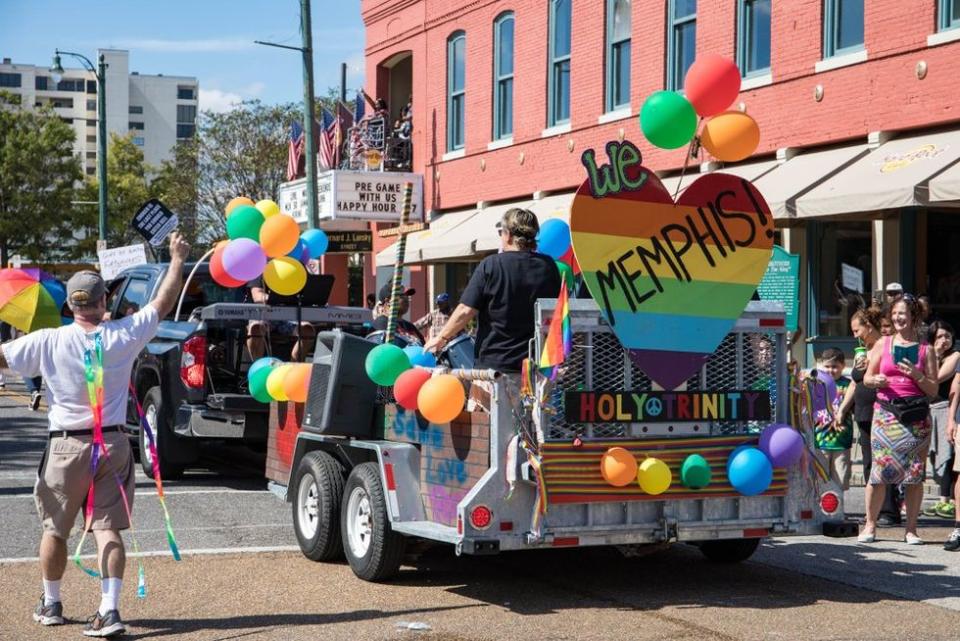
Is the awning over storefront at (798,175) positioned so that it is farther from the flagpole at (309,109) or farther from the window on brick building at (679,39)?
the flagpole at (309,109)

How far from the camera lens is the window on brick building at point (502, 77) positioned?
23.5 metres

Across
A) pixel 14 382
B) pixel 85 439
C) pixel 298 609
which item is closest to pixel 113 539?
pixel 85 439

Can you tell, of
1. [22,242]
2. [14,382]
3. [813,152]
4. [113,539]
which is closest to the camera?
[113,539]

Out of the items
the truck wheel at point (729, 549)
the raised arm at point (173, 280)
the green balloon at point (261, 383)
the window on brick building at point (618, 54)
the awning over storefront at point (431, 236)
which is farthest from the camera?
the awning over storefront at point (431, 236)

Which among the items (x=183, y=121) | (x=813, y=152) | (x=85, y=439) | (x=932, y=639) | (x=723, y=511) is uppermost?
(x=183, y=121)

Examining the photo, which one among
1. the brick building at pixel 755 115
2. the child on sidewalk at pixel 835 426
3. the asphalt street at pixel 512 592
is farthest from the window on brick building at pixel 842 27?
the asphalt street at pixel 512 592

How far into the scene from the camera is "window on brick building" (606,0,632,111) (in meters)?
20.4

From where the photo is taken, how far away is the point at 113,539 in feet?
21.5

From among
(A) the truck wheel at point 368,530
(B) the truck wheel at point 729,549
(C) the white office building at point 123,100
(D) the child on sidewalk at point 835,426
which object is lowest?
(B) the truck wheel at point 729,549

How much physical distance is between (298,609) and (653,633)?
1911 mm

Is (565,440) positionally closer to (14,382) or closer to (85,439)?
(85,439)

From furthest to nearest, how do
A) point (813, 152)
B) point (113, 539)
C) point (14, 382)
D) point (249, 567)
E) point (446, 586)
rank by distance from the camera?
point (14, 382) → point (813, 152) → point (249, 567) → point (446, 586) → point (113, 539)

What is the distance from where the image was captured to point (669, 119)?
7.68 metres

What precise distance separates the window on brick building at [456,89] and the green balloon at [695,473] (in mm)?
18335
